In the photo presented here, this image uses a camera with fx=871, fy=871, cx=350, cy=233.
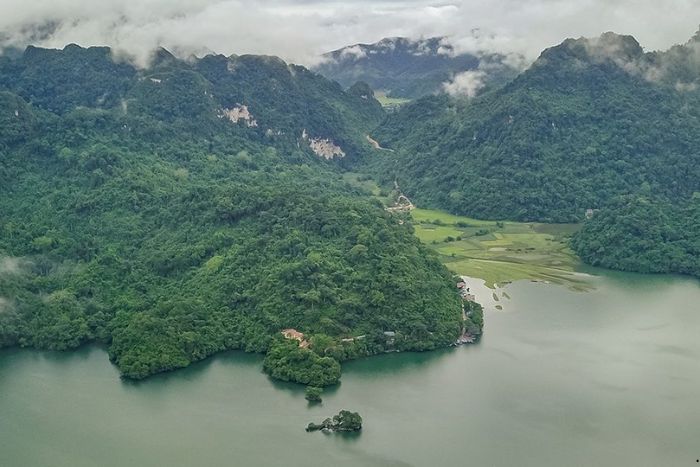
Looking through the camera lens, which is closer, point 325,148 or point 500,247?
point 500,247

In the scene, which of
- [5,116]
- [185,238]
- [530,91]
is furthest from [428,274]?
[530,91]

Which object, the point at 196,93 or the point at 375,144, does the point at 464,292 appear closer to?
the point at 196,93

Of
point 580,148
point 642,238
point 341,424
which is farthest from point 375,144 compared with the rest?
point 341,424

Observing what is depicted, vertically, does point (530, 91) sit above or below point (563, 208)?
above

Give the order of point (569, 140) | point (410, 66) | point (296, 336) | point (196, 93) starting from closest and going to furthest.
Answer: point (296, 336)
point (569, 140)
point (196, 93)
point (410, 66)

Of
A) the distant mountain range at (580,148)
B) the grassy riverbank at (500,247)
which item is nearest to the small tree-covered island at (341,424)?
the grassy riverbank at (500,247)

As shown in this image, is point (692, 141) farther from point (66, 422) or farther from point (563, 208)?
point (66, 422)
